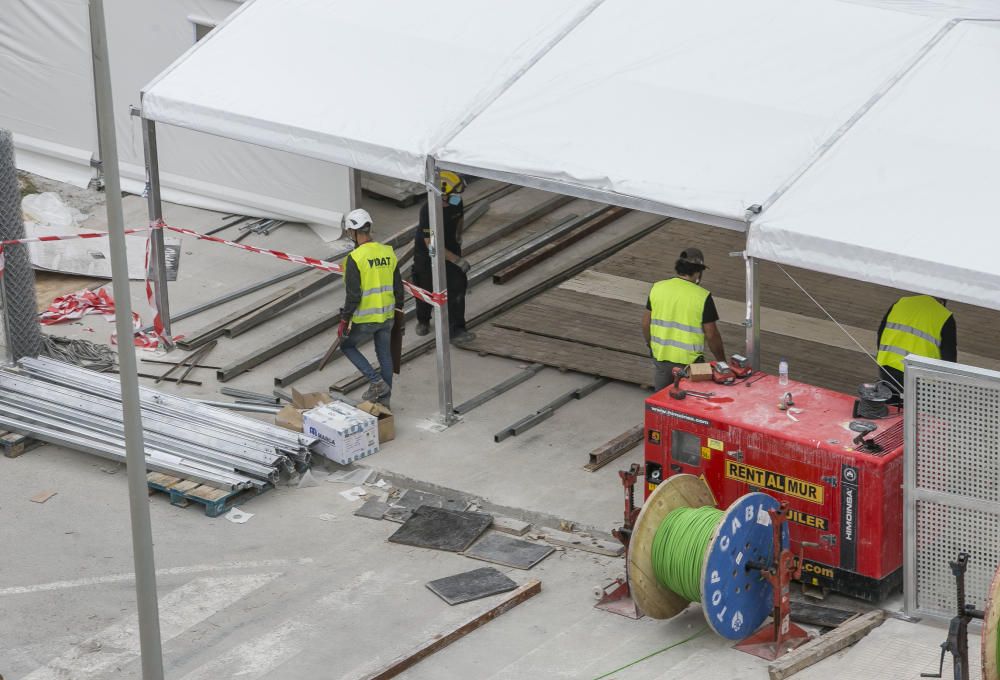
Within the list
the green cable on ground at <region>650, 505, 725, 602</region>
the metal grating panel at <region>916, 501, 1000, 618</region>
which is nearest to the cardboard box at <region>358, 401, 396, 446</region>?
the green cable on ground at <region>650, 505, 725, 602</region>

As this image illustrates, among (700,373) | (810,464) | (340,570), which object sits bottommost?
(340,570)

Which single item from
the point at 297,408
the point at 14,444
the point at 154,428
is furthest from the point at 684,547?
the point at 14,444

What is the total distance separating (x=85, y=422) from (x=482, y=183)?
7628 mm

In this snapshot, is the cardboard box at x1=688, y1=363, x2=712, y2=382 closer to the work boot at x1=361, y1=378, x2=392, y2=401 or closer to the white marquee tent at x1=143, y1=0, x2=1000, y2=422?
the white marquee tent at x1=143, y1=0, x2=1000, y2=422

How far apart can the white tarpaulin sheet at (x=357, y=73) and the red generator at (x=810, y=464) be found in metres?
3.70

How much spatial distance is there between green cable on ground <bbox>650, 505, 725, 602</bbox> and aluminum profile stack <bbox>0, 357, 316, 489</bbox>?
414 centimetres

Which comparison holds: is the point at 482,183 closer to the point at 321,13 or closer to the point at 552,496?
the point at 321,13

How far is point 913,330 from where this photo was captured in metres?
13.1

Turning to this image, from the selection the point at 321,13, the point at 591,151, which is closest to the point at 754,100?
the point at 591,151

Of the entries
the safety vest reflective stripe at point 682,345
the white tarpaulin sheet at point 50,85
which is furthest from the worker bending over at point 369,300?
the white tarpaulin sheet at point 50,85

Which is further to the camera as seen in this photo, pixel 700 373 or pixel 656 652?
pixel 700 373

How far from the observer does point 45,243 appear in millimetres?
19812

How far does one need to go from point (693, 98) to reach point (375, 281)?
324cm

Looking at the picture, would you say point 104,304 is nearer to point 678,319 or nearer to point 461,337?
point 461,337
